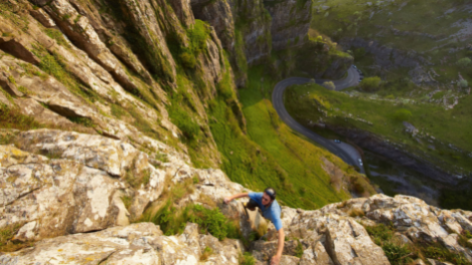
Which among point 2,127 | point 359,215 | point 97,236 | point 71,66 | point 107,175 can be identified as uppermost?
point 71,66

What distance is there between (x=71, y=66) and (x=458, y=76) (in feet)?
417

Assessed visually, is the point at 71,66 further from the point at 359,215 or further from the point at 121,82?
the point at 359,215

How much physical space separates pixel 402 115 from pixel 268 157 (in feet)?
191

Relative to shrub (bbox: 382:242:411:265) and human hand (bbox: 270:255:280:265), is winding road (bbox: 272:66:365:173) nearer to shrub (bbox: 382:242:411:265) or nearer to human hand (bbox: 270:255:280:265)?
shrub (bbox: 382:242:411:265)

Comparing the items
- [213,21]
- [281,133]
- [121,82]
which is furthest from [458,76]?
[121,82]

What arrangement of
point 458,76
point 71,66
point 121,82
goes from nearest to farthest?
point 71,66 → point 121,82 → point 458,76

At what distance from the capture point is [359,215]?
12.2 meters

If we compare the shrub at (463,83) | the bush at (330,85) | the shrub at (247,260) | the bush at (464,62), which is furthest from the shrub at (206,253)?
the bush at (464,62)

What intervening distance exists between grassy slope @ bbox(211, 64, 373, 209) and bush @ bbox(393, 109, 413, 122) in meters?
31.0

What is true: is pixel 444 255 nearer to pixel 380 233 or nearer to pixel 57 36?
pixel 380 233

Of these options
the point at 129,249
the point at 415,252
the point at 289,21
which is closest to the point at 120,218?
the point at 129,249

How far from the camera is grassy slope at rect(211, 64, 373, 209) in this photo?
27.2 meters

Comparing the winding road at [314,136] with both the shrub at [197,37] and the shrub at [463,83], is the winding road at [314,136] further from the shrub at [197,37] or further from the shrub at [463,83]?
the shrub at [463,83]

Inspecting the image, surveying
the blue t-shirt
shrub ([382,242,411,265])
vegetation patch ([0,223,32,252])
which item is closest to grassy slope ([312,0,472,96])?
shrub ([382,242,411,265])
